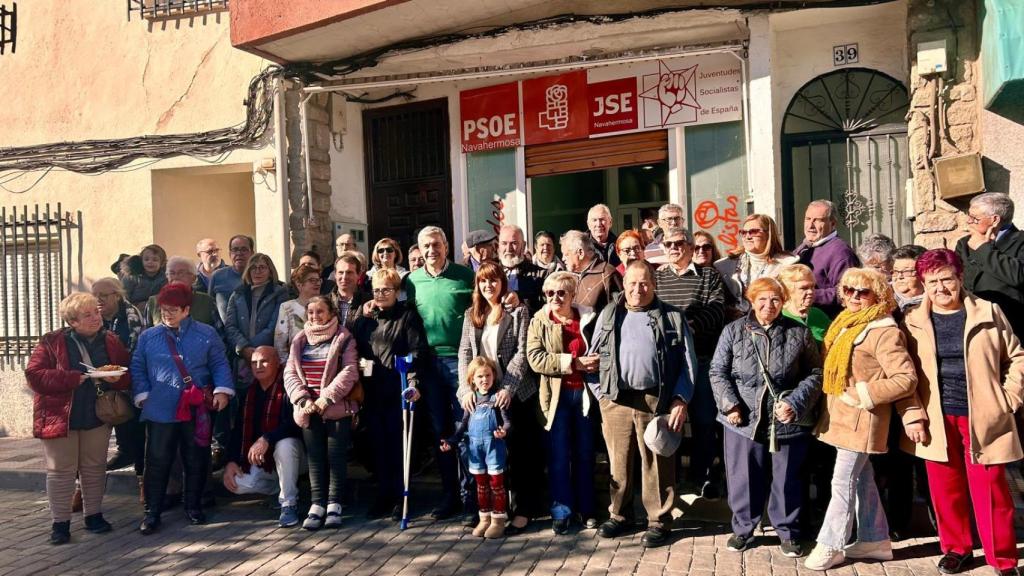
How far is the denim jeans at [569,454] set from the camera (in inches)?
214

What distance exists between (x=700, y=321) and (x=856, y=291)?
3.42ft

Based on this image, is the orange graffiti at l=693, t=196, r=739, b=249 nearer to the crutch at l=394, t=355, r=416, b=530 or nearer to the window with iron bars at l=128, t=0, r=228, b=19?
the crutch at l=394, t=355, r=416, b=530

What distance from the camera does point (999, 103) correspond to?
6.80 metres

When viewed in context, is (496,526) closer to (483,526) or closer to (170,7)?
(483,526)

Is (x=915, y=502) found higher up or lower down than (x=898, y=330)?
lower down

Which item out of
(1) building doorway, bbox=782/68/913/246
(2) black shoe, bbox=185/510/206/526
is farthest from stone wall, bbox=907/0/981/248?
(2) black shoe, bbox=185/510/206/526

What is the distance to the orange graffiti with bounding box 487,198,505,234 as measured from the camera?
33.1 feet

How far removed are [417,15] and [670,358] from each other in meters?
4.87

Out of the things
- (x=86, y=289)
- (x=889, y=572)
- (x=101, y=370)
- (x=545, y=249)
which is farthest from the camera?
(x=86, y=289)

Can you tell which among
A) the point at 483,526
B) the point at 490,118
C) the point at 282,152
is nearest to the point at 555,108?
the point at 490,118

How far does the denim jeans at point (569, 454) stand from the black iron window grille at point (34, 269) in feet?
25.1

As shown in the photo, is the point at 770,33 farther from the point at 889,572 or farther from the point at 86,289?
the point at 86,289

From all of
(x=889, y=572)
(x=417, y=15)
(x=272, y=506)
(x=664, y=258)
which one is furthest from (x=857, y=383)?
(x=417, y=15)

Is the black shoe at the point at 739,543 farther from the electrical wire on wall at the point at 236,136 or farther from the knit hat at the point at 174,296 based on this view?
the electrical wire on wall at the point at 236,136
